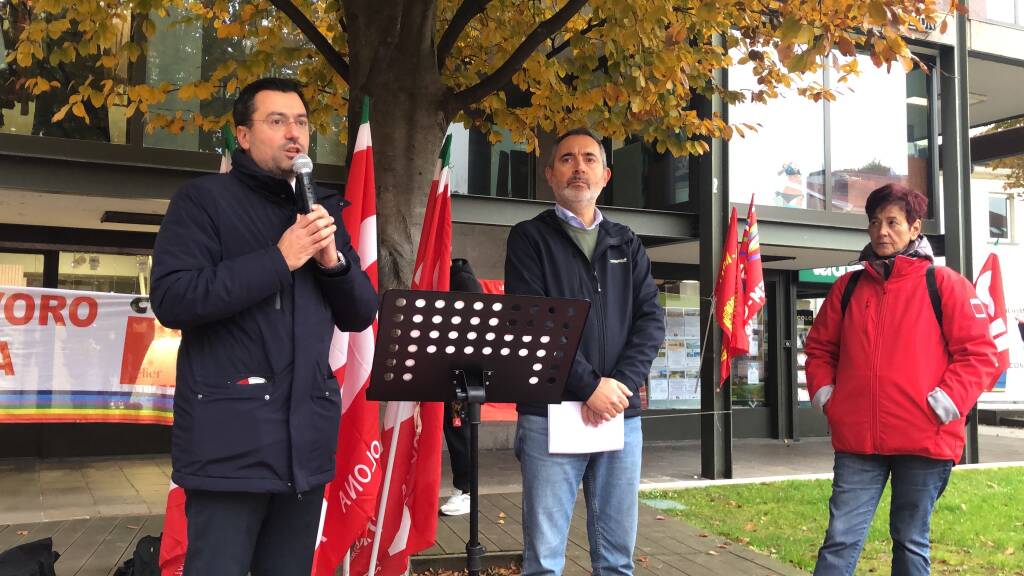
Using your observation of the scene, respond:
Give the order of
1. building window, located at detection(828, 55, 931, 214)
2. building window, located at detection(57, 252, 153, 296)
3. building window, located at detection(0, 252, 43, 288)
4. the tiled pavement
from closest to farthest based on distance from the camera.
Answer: the tiled pavement → building window, located at detection(0, 252, 43, 288) → building window, located at detection(57, 252, 153, 296) → building window, located at detection(828, 55, 931, 214)

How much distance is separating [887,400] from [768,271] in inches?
407

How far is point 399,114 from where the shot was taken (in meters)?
4.58

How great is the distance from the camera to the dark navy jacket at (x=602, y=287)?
319cm

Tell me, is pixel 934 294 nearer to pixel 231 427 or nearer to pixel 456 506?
pixel 231 427

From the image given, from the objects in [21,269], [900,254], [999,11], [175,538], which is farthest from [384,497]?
[999,11]

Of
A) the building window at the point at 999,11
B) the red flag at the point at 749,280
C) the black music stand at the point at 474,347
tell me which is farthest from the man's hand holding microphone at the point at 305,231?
the building window at the point at 999,11

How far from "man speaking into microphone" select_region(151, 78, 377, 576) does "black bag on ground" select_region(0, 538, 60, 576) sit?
86.7 inches

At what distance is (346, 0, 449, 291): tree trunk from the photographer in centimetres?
455

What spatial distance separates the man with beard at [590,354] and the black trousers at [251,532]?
0.91 meters

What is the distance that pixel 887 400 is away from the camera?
11.8 ft

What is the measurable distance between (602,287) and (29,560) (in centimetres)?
316

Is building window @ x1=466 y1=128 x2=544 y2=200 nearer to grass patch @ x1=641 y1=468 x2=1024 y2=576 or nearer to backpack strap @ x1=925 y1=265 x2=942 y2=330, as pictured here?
grass patch @ x1=641 y1=468 x2=1024 y2=576

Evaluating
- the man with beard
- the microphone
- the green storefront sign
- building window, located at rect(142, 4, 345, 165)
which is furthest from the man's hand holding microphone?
the green storefront sign

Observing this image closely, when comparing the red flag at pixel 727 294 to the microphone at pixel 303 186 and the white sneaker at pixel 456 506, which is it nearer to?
the white sneaker at pixel 456 506
